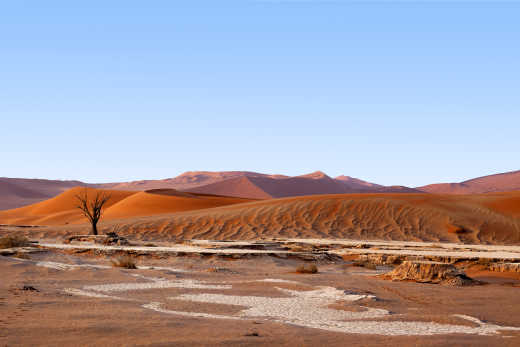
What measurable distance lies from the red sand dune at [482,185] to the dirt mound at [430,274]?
143837 mm

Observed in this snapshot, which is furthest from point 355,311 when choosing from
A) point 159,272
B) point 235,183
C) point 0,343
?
point 235,183

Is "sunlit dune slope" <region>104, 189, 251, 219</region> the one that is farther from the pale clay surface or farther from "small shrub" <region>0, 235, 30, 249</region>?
the pale clay surface

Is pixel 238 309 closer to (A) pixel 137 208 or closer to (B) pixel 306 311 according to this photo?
(B) pixel 306 311

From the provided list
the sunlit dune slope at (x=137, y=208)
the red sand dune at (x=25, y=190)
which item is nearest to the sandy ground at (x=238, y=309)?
the sunlit dune slope at (x=137, y=208)

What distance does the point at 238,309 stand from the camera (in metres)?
9.38

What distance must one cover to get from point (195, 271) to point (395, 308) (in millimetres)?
7825

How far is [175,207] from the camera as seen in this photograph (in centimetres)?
6084

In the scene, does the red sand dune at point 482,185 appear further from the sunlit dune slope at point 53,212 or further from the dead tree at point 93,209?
the dead tree at point 93,209

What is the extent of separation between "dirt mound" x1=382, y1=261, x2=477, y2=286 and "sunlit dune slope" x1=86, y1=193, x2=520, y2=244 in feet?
68.9

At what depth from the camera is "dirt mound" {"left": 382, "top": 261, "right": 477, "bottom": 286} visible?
13.6 metres

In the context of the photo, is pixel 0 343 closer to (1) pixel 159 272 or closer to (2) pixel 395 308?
(2) pixel 395 308

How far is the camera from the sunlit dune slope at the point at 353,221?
1428 inches

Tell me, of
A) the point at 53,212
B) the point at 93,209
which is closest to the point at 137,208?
the point at 53,212

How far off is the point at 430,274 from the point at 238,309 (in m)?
6.47
